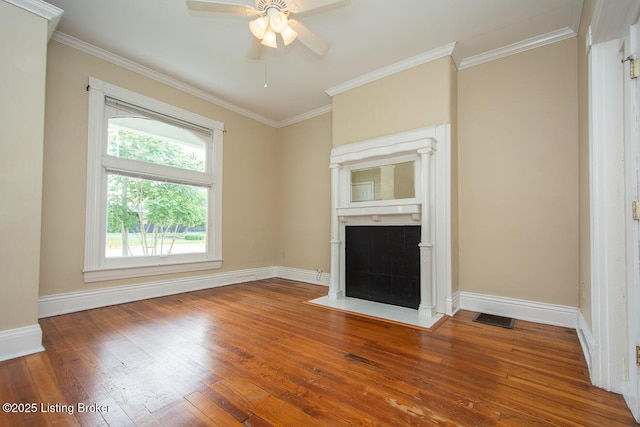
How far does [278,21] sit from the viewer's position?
2.18 m

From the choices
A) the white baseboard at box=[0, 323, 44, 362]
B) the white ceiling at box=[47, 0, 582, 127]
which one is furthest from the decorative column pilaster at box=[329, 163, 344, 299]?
the white baseboard at box=[0, 323, 44, 362]

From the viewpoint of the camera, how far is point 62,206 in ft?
9.65

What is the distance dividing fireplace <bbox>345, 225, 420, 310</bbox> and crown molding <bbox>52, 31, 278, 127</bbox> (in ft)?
9.60

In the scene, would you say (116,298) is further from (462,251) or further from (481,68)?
(481,68)

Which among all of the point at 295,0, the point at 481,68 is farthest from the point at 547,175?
the point at 295,0

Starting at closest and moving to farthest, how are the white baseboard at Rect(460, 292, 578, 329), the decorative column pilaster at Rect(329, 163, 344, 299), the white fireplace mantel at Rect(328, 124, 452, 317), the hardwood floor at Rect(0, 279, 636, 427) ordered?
the hardwood floor at Rect(0, 279, 636, 427), the white baseboard at Rect(460, 292, 578, 329), the white fireplace mantel at Rect(328, 124, 452, 317), the decorative column pilaster at Rect(329, 163, 344, 299)

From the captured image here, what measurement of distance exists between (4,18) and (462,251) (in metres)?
4.70

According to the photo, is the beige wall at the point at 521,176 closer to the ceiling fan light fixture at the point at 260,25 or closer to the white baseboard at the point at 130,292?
the ceiling fan light fixture at the point at 260,25

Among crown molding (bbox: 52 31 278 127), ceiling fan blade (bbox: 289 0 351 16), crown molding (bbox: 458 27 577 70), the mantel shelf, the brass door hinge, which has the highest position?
crown molding (bbox: 52 31 278 127)

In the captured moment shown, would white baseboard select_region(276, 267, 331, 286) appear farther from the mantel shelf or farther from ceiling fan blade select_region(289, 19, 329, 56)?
ceiling fan blade select_region(289, 19, 329, 56)

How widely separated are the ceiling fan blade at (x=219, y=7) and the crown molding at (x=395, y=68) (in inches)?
73.0

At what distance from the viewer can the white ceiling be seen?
2.52 m

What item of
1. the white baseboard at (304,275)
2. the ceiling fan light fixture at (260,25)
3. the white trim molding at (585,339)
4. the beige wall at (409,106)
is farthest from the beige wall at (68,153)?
the white trim molding at (585,339)

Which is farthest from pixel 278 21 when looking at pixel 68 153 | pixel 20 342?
pixel 20 342
